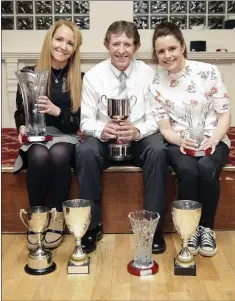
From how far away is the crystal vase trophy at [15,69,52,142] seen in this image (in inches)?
71.7

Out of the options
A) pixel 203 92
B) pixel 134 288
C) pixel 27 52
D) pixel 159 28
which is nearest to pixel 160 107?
pixel 203 92

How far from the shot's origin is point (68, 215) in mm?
1587

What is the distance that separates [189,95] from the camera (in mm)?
1860

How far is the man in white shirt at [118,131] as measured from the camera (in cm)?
176

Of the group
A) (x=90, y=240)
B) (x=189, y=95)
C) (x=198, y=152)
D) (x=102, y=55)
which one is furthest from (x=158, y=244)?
(x=102, y=55)

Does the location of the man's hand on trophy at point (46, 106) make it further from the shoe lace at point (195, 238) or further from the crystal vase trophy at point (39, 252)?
the shoe lace at point (195, 238)

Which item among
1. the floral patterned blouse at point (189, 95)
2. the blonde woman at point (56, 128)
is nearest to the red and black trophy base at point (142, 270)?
the blonde woman at point (56, 128)

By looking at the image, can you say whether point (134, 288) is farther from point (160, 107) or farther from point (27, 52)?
point (27, 52)

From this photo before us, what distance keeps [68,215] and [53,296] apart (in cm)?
27

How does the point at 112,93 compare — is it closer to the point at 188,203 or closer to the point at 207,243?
the point at 188,203

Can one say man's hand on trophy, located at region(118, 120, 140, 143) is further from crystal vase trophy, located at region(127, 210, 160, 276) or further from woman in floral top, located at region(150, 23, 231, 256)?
crystal vase trophy, located at region(127, 210, 160, 276)

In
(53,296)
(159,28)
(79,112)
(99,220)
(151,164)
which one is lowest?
(53,296)

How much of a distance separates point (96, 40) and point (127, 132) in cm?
224

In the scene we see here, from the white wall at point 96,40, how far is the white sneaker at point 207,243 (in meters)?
2.30
